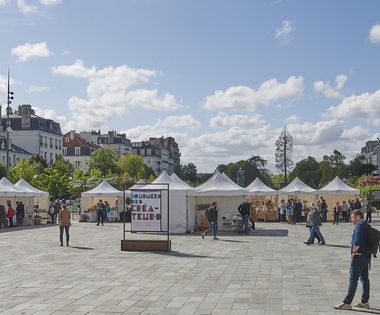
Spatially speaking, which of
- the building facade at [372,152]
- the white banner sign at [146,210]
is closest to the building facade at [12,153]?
the white banner sign at [146,210]

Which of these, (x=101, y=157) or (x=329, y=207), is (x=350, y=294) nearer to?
(x=329, y=207)

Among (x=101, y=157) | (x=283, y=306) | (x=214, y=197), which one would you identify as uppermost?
(x=101, y=157)

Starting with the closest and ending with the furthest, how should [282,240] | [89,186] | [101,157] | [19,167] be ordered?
[282,240]
[89,186]
[19,167]
[101,157]

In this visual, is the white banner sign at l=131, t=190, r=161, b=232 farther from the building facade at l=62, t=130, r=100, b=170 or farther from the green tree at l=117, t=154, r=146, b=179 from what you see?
the building facade at l=62, t=130, r=100, b=170

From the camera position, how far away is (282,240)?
24.5m

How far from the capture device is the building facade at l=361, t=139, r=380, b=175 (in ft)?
454

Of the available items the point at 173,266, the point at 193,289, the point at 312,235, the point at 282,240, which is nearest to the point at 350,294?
the point at 193,289

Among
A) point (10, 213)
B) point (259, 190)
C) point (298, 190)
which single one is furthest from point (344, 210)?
point (10, 213)

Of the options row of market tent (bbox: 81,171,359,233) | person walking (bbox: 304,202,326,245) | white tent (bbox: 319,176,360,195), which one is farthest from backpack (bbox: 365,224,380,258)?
white tent (bbox: 319,176,360,195)

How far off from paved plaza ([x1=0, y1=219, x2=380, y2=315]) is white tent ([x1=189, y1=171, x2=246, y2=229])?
30.3 feet

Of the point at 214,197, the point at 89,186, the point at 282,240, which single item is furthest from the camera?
the point at 89,186

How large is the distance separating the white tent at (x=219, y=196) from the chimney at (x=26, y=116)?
73491 millimetres

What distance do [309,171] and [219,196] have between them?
85622 mm

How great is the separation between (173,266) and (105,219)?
27.0 metres
